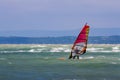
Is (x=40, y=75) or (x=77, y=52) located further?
(x=77, y=52)

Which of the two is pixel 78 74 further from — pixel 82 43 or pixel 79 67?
pixel 82 43

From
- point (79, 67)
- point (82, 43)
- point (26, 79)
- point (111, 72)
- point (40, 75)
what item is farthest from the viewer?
point (82, 43)

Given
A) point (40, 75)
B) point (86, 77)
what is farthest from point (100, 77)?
point (40, 75)

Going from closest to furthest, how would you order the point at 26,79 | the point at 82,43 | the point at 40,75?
the point at 26,79 < the point at 40,75 < the point at 82,43

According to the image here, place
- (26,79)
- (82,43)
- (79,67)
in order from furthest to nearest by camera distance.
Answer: (82,43)
(79,67)
(26,79)

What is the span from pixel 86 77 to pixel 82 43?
2736cm

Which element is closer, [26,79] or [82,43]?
[26,79]

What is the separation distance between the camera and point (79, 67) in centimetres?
9388

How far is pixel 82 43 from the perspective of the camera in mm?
102250

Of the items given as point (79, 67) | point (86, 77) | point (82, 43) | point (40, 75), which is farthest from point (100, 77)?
point (82, 43)

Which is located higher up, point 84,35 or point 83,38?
point 84,35

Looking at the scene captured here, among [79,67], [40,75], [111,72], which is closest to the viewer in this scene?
[40,75]

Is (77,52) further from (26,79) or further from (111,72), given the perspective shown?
(26,79)

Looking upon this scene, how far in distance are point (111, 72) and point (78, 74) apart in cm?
538
